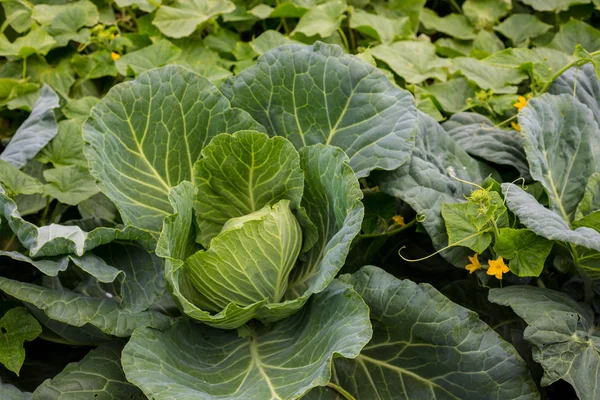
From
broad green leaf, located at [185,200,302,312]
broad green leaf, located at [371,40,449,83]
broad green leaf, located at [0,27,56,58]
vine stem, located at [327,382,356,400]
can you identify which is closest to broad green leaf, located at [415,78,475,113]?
broad green leaf, located at [371,40,449,83]

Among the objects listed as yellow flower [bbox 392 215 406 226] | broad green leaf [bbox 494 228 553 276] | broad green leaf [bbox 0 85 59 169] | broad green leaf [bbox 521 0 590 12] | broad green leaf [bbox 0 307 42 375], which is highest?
broad green leaf [bbox 521 0 590 12]

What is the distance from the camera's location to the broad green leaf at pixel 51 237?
4.94ft

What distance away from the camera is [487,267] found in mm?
1782

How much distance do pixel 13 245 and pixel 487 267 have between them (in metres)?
1.36

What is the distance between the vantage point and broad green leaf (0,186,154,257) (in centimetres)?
151

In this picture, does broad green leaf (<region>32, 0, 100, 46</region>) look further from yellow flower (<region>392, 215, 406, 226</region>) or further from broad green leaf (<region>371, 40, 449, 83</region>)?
yellow flower (<region>392, 215, 406, 226</region>)

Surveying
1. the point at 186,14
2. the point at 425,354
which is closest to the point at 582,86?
the point at 425,354

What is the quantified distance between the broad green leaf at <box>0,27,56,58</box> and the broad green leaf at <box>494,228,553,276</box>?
76.1 inches

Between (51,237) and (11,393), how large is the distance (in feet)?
1.36

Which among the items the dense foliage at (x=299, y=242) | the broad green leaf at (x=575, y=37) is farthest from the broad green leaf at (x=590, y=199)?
the broad green leaf at (x=575, y=37)

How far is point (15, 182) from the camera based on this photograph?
6.23 ft

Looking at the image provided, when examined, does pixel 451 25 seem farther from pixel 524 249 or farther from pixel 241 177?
pixel 241 177

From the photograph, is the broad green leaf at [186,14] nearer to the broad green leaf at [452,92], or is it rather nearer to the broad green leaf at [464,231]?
the broad green leaf at [452,92]

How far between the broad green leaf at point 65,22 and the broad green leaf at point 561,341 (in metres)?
1.99
